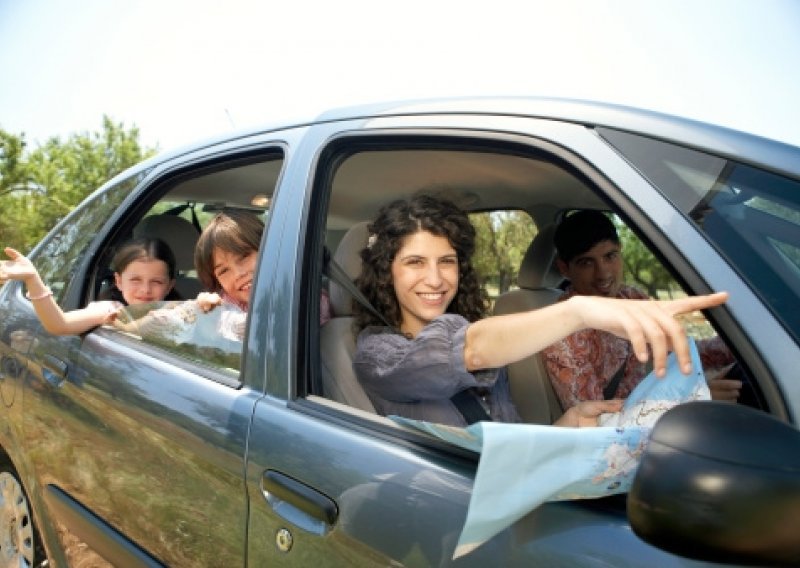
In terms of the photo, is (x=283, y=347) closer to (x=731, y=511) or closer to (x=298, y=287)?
(x=298, y=287)

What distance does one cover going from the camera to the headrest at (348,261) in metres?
1.99

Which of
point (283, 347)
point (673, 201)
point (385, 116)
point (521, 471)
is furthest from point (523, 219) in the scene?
point (521, 471)

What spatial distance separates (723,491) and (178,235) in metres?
3.27

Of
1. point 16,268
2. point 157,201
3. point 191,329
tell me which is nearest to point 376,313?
point 191,329

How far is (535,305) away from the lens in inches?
104

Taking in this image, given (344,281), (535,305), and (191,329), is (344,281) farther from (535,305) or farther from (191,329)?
(535,305)

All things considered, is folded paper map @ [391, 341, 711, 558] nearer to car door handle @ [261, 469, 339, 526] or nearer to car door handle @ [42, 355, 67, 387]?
car door handle @ [261, 469, 339, 526]

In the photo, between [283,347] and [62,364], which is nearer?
[283,347]

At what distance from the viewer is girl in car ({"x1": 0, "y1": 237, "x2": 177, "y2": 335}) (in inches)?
86.1

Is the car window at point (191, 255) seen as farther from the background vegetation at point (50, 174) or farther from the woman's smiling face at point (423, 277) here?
the background vegetation at point (50, 174)

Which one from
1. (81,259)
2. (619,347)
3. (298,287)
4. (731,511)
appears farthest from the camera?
(81,259)

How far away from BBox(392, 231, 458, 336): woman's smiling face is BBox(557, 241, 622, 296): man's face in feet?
2.83

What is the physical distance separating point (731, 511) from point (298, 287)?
3.39ft

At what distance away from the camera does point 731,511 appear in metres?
0.74
